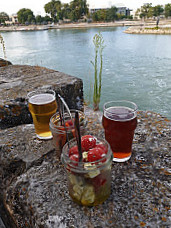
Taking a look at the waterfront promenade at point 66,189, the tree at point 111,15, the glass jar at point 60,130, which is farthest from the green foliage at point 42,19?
the glass jar at point 60,130

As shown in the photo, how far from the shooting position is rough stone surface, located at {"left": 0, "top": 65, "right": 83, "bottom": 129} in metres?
1.63

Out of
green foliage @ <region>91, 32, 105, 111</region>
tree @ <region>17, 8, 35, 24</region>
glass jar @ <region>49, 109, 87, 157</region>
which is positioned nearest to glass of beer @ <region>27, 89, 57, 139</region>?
glass jar @ <region>49, 109, 87, 157</region>

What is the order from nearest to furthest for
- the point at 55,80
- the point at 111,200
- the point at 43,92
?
the point at 111,200
the point at 43,92
the point at 55,80

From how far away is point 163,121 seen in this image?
4.86ft

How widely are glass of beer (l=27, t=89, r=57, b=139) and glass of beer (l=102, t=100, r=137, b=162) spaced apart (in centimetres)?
38

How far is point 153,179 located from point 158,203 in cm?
14

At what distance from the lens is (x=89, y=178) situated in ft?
2.50

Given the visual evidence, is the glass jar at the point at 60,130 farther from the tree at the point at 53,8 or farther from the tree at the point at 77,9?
the tree at the point at 53,8

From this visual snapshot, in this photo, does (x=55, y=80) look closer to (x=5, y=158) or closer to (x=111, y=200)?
(x=5, y=158)

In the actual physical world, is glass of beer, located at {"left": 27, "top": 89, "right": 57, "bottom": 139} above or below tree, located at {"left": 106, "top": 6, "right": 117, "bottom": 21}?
below

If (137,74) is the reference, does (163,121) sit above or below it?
above

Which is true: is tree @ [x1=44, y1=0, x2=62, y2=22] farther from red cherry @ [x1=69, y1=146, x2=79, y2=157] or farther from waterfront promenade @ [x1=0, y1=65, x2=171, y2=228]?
red cherry @ [x1=69, y1=146, x2=79, y2=157]

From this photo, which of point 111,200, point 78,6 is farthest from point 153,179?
point 78,6

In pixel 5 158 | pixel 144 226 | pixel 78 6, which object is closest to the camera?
pixel 144 226
